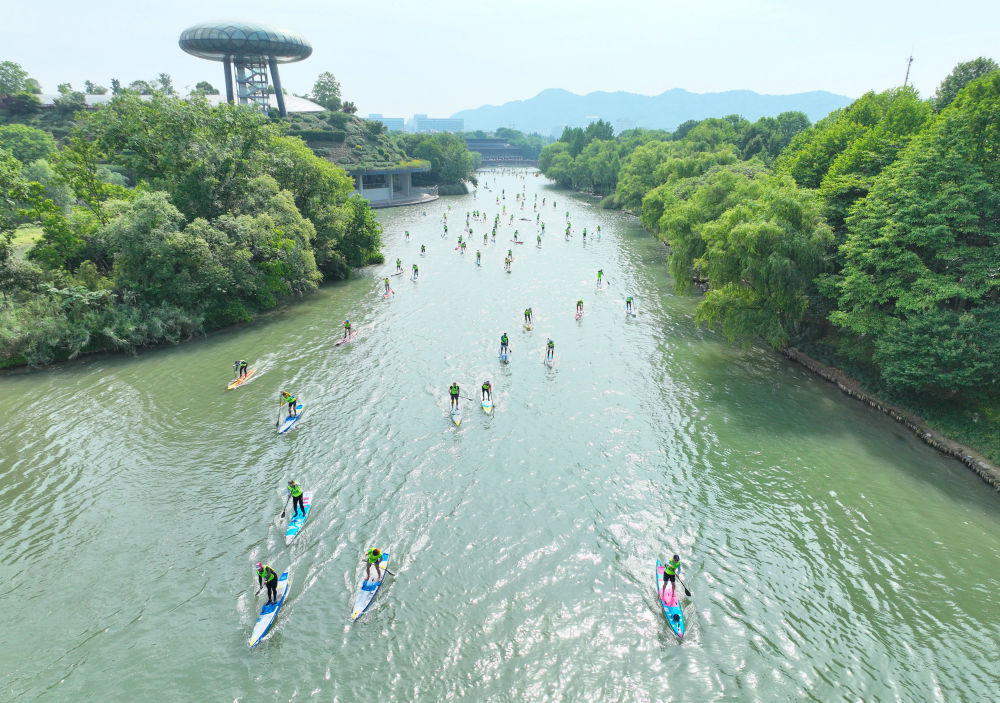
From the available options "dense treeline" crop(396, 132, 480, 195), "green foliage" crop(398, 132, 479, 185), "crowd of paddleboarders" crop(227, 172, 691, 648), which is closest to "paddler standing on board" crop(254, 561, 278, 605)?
"crowd of paddleboarders" crop(227, 172, 691, 648)

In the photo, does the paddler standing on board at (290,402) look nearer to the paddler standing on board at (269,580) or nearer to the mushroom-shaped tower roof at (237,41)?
the paddler standing on board at (269,580)

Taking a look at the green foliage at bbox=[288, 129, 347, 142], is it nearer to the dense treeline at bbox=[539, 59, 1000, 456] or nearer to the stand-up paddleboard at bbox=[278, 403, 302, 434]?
the dense treeline at bbox=[539, 59, 1000, 456]

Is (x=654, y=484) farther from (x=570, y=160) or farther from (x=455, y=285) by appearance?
(x=570, y=160)

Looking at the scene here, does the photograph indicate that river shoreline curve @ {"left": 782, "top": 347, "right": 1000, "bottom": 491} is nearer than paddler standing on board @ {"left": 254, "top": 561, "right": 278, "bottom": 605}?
No

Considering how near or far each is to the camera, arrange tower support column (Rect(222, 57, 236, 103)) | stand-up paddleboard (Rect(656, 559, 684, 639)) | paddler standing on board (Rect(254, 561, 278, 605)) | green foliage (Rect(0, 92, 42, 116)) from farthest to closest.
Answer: tower support column (Rect(222, 57, 236, 103))
green foliage (Rect(0, 92, 42, 116))
paddler standing on board (Rect(254, 561, 278, 605))
stand-up paddleboard (Rect(656, 559, 684, 639))

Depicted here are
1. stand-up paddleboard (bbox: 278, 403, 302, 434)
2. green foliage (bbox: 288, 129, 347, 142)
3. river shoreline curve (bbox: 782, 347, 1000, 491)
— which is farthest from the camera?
green foliage (bbox: 288, 129, 347, 142)

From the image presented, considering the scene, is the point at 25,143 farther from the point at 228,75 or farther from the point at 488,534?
the point at 488,534

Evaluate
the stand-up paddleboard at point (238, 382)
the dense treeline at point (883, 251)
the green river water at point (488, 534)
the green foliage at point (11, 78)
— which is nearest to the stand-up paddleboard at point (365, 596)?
the green river water at point (488, 534)
